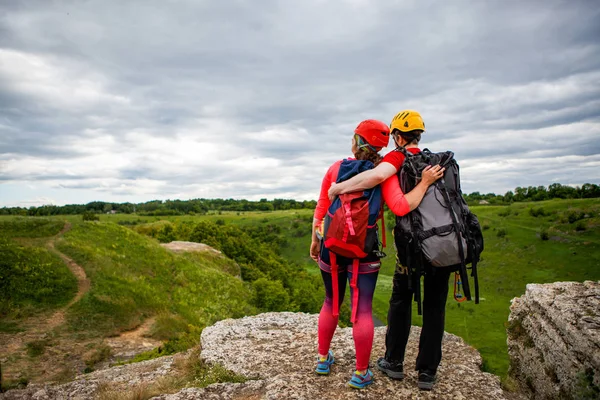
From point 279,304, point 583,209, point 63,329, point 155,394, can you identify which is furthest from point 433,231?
point 583,209

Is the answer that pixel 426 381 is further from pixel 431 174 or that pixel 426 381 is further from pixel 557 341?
pixel 431 174

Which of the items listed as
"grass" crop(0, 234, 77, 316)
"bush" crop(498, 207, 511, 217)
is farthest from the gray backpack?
"bush" crop(498, 207, 511, 217)

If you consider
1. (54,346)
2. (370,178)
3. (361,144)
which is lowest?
(54,346)

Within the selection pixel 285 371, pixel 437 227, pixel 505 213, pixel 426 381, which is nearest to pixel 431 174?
pixel 437 227

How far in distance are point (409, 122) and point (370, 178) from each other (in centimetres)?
87

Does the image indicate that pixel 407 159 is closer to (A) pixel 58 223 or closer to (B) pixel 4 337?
(B) pixel 4 337

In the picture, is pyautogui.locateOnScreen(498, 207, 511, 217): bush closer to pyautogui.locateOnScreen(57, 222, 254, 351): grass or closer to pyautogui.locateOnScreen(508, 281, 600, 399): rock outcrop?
pyautogui.locateOnScreen(57, 222, 254, 351): grass

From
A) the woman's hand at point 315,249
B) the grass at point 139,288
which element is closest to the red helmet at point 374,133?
the woman's hand at point 315,249

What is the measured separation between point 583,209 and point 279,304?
9099 centimetres

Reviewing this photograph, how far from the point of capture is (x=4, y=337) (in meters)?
13.5

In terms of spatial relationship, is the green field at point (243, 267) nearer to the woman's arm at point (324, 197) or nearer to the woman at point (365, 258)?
the woman at point (365, 258)

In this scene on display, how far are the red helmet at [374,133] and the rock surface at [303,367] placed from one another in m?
3.05

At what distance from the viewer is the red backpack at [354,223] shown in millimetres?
4246

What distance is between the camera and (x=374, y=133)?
4.48 meters
